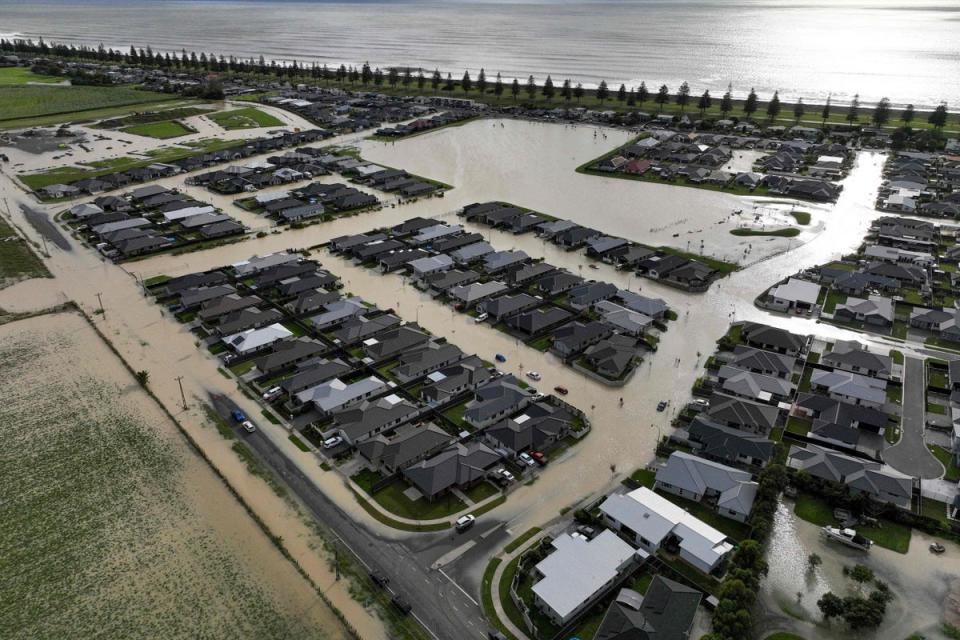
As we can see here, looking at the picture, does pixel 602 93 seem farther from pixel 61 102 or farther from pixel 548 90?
pixel 61 102

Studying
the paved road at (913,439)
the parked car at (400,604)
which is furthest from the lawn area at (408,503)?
the paved road at (913,439)

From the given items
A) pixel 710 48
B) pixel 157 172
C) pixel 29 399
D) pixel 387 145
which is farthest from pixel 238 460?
pixel 710 48

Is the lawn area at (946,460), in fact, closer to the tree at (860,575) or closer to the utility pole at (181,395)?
the tree at (860,575)

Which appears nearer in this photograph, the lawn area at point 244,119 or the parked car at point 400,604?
the parked car at point 400,604

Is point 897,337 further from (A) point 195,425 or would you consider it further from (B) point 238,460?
(A) point 195,425

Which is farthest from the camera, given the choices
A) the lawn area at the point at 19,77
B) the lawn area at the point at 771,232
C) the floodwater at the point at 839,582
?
the lawn area at the point at 19,77

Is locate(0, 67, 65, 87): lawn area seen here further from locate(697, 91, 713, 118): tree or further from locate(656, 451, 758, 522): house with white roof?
locate(656, 451, 758, 522): house with white roof

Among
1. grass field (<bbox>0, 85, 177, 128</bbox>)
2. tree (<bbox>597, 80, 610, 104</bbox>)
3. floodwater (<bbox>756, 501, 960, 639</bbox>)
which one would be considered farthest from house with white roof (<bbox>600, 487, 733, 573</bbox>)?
grass field (<bbox>0, 85, 177, 128</bbox>)
